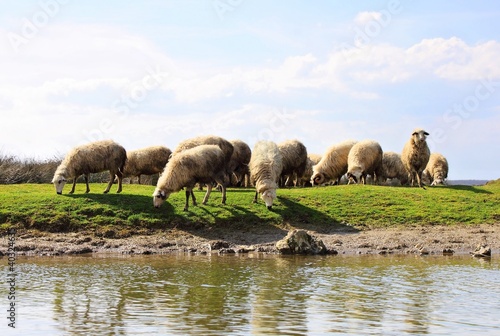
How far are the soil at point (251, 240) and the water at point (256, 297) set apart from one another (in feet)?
7.68

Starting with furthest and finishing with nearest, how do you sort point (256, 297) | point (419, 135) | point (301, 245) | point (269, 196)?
point (419, 135)
point (269, 196)
point (301, 245)
point (256, 297)

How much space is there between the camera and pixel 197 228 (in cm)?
2377

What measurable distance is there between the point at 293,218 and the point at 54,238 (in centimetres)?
765

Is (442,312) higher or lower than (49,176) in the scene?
lower

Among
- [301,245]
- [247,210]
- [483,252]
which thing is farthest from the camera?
[247,210]

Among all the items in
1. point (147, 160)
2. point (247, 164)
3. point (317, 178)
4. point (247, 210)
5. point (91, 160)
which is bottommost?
point (247, 210)

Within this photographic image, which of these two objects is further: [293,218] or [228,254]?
[293,218]

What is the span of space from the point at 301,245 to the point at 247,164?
1067 cm

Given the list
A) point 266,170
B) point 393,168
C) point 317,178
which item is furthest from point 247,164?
point 393,168

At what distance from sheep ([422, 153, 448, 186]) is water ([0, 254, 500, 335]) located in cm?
2127

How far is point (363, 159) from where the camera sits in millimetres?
31766

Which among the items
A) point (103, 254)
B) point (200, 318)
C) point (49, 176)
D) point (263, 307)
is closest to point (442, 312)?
point (263, 307)

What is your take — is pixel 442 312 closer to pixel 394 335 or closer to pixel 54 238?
pixel 394 335

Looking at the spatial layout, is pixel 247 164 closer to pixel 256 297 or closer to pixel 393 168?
pixel 393 168
